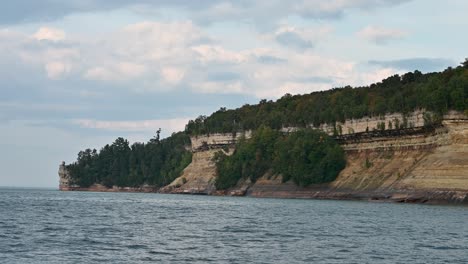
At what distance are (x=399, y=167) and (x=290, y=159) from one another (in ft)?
127

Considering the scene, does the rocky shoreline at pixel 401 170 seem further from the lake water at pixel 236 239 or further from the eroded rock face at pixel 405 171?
the lake water at pixel 236 239

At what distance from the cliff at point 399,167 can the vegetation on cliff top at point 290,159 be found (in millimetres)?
2102

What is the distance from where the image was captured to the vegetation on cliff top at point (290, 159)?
161250 mm

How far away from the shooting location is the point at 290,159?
171 meters

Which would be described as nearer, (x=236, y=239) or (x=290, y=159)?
(x=236, y=239)

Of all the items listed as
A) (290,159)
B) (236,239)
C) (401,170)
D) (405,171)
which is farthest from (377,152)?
(236,239)

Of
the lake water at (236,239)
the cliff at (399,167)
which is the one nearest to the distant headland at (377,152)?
the cliff at (399,167)

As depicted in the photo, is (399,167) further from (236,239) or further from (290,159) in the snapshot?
(236,239)

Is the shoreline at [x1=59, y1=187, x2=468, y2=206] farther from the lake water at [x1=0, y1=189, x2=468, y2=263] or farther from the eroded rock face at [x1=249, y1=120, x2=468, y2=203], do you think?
the lake water at [x1=0, y1=189, x2=468, y2=263]

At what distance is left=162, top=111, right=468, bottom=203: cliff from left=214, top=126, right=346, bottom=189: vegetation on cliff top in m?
2.10

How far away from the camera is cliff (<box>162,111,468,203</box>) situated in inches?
4488

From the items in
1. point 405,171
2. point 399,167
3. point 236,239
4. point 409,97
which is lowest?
point 236,239

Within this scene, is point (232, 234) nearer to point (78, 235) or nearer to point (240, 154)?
point (78, 235)

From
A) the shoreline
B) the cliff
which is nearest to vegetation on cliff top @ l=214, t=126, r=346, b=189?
the cliff
